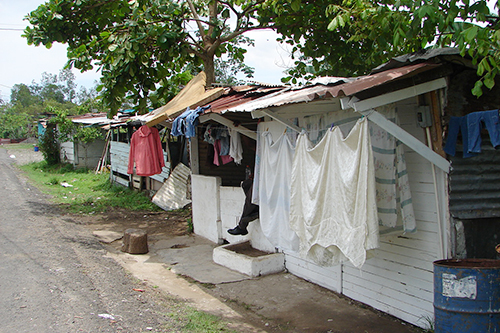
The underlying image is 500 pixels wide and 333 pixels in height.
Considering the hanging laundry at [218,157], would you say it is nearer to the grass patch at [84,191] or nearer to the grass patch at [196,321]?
Result: the grass patch at [196,321]

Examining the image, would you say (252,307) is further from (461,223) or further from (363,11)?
(363,11)

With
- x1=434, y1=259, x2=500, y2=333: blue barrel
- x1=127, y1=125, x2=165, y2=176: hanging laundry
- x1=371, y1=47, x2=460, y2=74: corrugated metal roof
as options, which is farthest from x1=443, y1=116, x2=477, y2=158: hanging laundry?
x1=127, y1=125, x2=165, y2=176: hanging laundry

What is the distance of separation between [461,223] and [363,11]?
3425 millimetres

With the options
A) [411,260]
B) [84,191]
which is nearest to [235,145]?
[411,260]

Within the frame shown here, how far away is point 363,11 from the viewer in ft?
19.1

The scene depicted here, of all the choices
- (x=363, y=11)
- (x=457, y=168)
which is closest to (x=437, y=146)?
(x=457, y=168)

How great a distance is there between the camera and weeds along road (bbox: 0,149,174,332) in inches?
174

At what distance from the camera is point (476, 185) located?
398 cm

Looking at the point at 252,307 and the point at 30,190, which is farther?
the point at 30,190

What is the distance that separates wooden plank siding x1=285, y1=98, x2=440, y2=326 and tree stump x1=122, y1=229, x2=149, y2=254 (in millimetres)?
4487

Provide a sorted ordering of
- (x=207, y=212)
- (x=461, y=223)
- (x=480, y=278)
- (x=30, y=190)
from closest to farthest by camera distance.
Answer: (x=480, y=278) → (x=461, y=223) → (x=207, y=212) → (x=30, y=190)

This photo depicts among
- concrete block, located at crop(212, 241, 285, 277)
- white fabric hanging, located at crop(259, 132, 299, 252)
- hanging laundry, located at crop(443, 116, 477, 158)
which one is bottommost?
concrete block, located at crop(212, 241, 285, 277)

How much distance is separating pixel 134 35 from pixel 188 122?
317cm

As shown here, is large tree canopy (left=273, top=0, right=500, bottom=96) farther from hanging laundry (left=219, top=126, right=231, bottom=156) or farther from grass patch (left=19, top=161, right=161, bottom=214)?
grass patch (left=19, top=161, right=161, bottom=214)
